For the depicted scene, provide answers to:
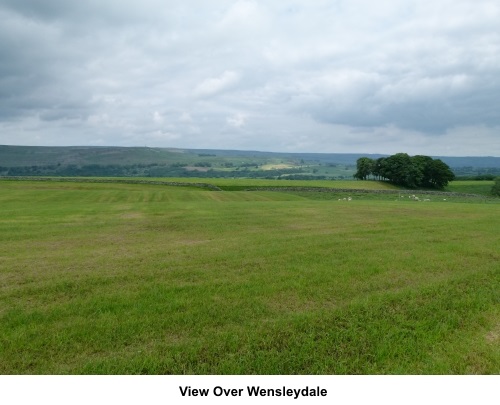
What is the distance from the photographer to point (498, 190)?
9200 cm

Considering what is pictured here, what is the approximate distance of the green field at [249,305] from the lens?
6.14 m

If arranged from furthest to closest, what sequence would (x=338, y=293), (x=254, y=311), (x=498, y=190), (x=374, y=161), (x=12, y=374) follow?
(x=374, y=161)
(x=498, y=190)
(x=338, y=293)
(x=254, y=311)
(x=12, y=374)

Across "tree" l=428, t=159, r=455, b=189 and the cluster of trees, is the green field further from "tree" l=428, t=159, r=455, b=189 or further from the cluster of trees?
"tree" l=428, t=159, r=455, b=189

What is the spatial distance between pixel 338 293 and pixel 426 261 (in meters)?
5.07

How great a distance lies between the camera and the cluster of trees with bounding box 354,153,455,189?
10951 cm

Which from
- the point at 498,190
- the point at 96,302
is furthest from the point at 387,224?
the point at 498,190

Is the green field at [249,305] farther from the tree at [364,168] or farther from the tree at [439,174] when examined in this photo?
the tree at [364,168]

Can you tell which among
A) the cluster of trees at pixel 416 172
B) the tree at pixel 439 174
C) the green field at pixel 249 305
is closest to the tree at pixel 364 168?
the cluster of trees at pixel 416 172

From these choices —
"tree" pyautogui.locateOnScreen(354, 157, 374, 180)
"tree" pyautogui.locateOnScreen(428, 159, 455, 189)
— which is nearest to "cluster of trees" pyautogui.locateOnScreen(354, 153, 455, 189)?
"tree" pyautogui.locateOnScreen(428, 159, 455, 189)

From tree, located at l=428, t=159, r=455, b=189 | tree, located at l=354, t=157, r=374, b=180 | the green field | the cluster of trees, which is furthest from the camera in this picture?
tree, located at l=354, t=157, r=374, b=180

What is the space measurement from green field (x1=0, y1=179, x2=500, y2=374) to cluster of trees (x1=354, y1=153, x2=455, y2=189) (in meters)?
101

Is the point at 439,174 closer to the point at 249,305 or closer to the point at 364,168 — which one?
the point at 364,168

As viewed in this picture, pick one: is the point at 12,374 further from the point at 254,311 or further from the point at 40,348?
the point at 254,311

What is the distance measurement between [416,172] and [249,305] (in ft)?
369
